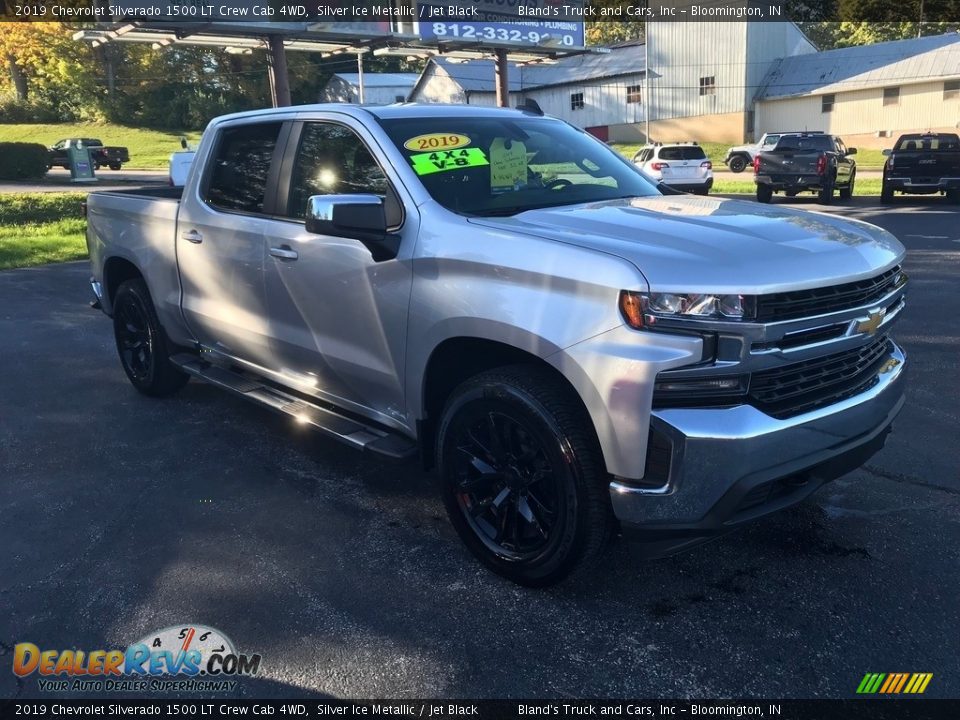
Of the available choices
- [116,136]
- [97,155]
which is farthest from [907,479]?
[116,136]

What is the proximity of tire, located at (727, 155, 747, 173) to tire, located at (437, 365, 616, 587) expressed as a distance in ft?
109

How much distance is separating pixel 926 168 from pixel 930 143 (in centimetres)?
89

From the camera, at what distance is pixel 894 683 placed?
8.84 ft

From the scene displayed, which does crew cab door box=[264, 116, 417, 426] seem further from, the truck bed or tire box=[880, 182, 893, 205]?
tire box=[880, 182, 893, 205]

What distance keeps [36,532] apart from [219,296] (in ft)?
5.35

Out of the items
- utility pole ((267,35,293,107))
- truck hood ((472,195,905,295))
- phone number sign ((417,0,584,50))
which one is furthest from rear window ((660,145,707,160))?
truck hood ((472,195,905,295))

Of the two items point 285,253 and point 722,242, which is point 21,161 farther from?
point 722,242

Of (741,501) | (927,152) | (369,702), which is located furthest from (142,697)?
(927,152)

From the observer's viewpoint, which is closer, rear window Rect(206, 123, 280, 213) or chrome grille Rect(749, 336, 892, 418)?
chrome grille Rect(749, 336, 892, 418)

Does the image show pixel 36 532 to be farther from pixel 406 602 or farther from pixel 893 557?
pixel 893 557

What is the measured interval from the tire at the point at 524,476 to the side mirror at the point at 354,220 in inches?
29.1

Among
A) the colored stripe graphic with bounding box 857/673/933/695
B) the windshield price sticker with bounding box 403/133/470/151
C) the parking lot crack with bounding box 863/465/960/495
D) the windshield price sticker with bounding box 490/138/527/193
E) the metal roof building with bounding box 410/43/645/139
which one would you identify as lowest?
the colored stripe graphic with bounding box 857/673/933/695

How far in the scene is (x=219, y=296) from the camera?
4.83 m

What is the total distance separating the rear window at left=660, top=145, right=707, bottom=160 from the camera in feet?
78.3
